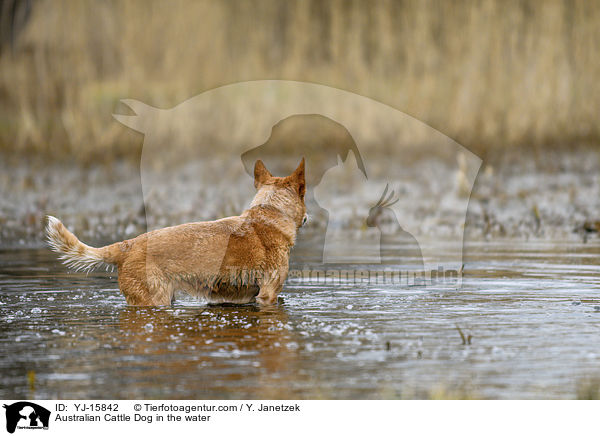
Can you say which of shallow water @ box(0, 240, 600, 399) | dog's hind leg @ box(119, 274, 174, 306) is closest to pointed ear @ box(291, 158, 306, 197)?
shallow water @ box(0, 240, 600, 399)

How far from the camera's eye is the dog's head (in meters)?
7.74

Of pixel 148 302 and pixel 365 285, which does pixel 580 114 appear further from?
pixel 148 302

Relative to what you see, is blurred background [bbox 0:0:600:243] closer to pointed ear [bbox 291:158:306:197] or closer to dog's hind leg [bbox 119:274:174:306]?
pointed ear [bbox 291:158:306:197]

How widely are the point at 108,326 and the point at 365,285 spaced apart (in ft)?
8.59

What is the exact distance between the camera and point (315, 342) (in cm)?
609

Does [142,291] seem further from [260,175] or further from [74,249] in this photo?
[260,175]

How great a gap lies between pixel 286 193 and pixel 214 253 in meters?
0.87

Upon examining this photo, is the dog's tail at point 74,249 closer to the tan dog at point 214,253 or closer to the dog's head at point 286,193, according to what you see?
the tan dog at point 214,253

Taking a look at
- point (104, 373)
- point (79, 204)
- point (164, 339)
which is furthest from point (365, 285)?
point (79, 204)
